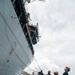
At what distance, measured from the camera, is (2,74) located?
11.2 meters

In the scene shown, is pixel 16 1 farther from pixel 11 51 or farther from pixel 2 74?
pixel 2 74

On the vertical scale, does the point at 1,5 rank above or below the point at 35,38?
above

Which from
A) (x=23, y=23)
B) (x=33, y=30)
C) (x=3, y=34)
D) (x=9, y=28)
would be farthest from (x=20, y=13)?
(x=33, y=30)

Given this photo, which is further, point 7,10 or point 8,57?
point 8,57

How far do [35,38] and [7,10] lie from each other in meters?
9.20

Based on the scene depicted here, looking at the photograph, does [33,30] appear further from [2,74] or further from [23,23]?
[2,74]

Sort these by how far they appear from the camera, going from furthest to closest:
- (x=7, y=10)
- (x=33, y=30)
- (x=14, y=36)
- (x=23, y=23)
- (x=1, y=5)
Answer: (x=33, y=30) < (x=23, y=23) < (x=14, y=36) < (x=7, y=10) < (x=1, y=5)

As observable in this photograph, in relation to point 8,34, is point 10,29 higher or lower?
higher

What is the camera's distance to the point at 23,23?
12.3m

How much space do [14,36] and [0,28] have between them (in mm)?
2391

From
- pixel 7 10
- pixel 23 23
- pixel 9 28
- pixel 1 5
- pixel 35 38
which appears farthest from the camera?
pixel 35 38

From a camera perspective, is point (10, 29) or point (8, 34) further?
point (10, 29)

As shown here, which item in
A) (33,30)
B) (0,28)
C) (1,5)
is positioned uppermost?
(1,5)

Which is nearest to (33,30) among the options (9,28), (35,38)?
(35,38)
